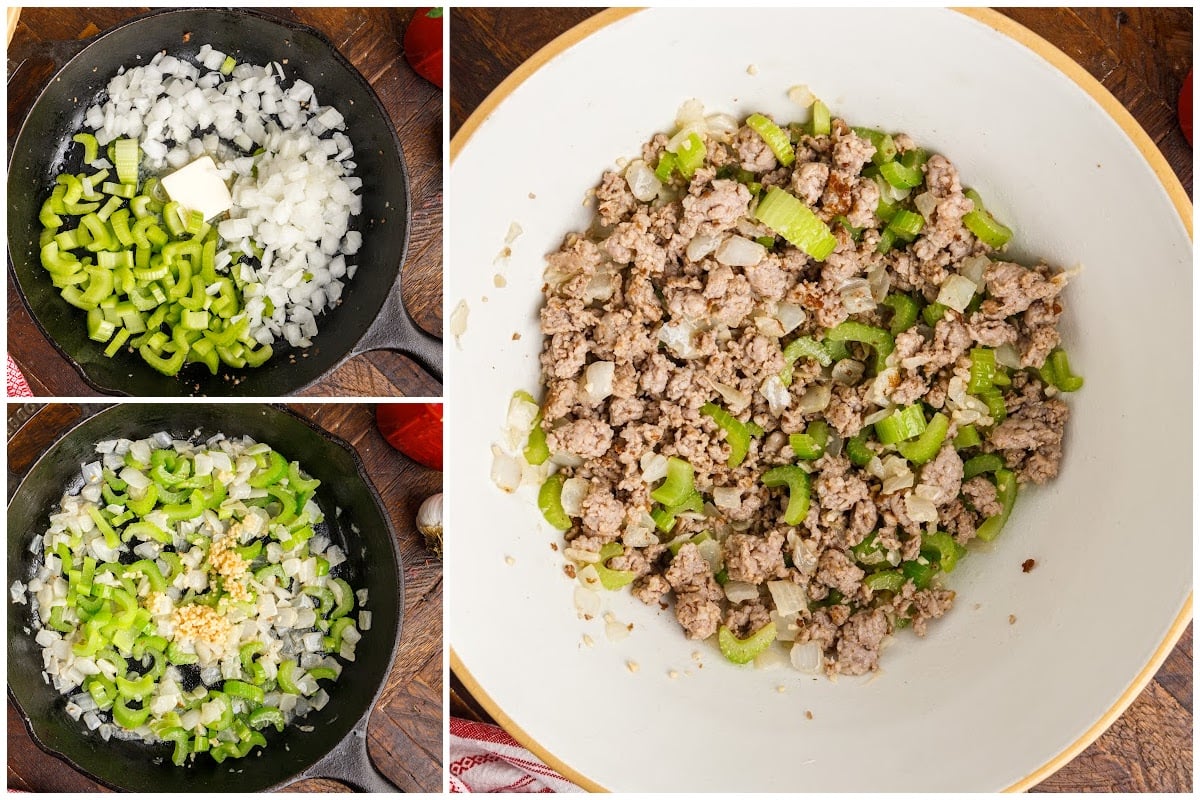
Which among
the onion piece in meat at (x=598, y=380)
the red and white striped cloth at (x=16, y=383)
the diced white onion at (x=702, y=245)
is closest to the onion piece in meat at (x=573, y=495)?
the onion piece in meat at (x=598, y=380)

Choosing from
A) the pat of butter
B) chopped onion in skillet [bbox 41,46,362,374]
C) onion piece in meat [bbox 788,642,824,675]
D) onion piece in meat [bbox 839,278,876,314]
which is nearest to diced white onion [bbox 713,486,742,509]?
onion piece in meat [bbox 788,642,824,675]

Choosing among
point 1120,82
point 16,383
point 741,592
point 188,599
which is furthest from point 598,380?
point 1120,82

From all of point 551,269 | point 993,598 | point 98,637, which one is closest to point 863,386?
point 993,598

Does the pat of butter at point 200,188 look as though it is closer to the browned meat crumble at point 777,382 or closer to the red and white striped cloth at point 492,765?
the browned meat crumble at point 777,382

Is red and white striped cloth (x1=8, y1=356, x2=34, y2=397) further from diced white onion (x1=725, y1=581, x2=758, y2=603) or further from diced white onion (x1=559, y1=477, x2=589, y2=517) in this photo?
diced white onion (x1=725, y1=581, x2=758, y2=603)

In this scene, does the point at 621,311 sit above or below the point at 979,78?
below

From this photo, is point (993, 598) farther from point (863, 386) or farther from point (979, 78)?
point (979, 78)
